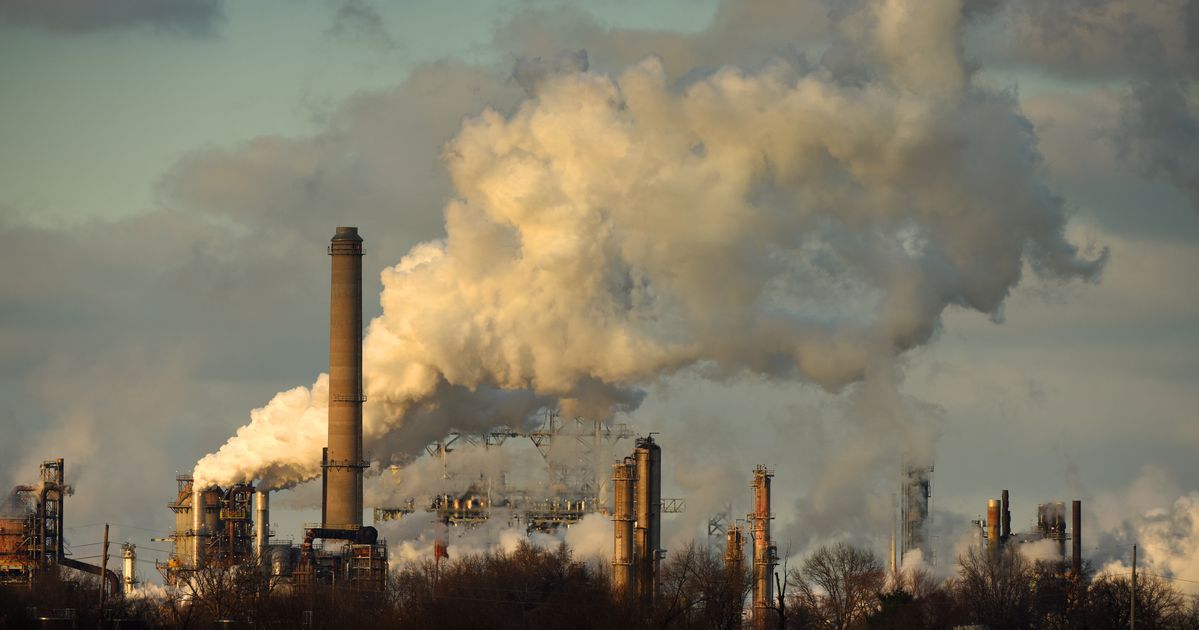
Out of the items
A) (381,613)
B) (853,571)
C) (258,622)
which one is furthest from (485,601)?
(853,571)

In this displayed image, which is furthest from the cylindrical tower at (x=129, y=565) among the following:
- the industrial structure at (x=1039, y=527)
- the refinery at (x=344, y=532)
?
the industrial structure at (x=1039, y=527)

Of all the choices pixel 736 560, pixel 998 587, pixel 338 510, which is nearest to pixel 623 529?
pixel 736 560

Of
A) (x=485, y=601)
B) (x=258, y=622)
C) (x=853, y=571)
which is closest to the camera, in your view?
(x=258, y=622)

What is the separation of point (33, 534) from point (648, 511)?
115 ft

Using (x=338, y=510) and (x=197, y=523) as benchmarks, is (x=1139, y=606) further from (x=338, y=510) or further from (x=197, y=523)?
(x=197, y=523)

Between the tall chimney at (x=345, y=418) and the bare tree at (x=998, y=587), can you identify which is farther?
the tall chimney at (x=345, y=418)

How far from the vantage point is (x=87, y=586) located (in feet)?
409

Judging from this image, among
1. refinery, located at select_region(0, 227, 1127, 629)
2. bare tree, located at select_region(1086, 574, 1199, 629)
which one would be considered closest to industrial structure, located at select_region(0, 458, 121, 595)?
refinery, located at select_region(0, 227, 1127, 629)

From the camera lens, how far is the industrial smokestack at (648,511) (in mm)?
107875

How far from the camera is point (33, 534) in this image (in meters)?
123

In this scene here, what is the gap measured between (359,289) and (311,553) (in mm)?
13392

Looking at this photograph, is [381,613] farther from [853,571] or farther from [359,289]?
[853,571]

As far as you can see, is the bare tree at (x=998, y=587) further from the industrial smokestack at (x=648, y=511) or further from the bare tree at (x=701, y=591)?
the industrial smokestack at (x=648, y=511)

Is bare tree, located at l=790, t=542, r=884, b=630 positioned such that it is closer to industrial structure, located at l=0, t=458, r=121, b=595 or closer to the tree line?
the tree line
